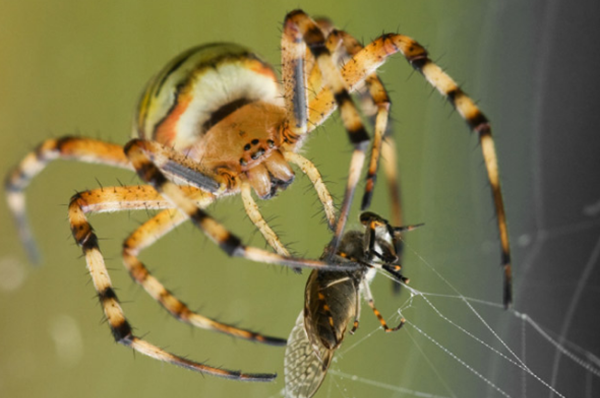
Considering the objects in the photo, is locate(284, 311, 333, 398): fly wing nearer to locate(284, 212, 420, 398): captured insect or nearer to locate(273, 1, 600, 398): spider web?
locate(284, 212, 420, 398): captured insect

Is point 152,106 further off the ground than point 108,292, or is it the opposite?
point 152,106

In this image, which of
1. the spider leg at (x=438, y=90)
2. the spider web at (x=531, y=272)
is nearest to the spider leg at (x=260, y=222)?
the spider leg at (x=438, y=90)

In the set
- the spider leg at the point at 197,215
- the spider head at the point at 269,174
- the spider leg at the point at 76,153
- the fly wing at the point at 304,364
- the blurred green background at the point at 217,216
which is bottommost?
the fly wing at the point at 304,364

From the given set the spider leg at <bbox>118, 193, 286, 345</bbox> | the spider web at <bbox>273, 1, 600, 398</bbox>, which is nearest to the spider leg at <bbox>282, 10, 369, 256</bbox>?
the spider leg at <bbox>118, 193, 286, 345</bbox>

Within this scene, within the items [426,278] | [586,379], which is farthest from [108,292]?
[426,278]

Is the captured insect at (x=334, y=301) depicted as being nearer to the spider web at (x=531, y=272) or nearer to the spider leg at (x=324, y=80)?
the spider leg at (x=324, y=80)

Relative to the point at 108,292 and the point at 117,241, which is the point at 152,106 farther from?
the point at 117,241
